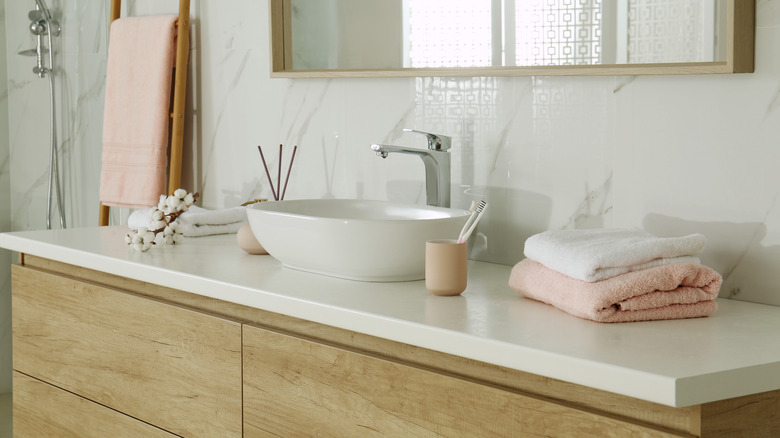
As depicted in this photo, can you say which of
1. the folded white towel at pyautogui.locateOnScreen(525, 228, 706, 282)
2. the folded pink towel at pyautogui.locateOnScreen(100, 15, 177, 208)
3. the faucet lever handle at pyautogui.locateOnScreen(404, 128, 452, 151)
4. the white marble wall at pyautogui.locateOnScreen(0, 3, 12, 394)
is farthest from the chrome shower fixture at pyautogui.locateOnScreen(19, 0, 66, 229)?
the folded white towel at pyautogui.locateOnScreen(525, 228, 706, 282)

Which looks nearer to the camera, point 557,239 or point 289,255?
point 557,239

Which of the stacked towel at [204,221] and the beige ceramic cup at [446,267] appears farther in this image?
the stacked towel at [204,221]

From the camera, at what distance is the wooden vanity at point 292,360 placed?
1008mm

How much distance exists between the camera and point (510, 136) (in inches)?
65.5

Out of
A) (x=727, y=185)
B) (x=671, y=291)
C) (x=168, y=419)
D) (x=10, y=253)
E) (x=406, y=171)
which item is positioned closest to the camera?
(x=671, y=291)

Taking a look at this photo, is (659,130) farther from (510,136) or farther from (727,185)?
(510,136)

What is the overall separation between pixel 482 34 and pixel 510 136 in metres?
0.20

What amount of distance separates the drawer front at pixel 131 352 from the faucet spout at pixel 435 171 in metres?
0.46

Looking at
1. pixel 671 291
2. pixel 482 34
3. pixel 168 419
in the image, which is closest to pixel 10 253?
pixel 168 419

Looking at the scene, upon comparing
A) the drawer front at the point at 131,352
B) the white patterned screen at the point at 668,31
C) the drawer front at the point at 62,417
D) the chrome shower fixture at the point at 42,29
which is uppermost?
the chrome shower fixture at the point at 42,29

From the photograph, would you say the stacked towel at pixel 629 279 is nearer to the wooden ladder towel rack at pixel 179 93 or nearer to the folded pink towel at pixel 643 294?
the folded pink towel at pixel 643 294

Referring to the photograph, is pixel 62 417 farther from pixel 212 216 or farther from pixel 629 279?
pixel 629 279

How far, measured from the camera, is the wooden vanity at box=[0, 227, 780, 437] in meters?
1.01

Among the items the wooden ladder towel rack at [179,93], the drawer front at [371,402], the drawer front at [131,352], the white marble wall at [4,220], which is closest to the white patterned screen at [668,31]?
the drawer front at [371,402]
